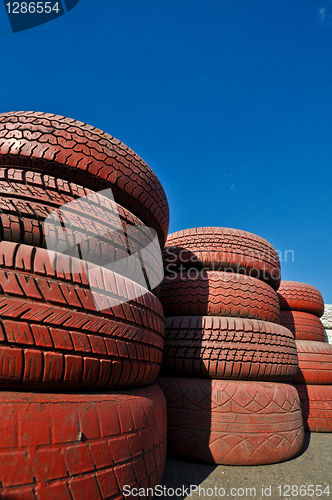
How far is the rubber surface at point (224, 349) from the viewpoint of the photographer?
73.8 inches

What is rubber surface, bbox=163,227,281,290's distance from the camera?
2.33 metres

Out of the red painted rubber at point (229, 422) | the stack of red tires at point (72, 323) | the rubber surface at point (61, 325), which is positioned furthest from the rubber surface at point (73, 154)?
the red painted rubber at point (229, 422)

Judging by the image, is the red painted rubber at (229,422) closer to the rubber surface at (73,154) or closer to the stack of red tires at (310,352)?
the stack of red tires at (310,352)

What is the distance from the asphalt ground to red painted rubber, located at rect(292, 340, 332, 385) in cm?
110

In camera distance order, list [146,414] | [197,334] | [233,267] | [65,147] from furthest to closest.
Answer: [233,267]
[197,334]
[65,147]
[146,414]

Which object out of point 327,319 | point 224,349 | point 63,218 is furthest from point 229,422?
point 327,319

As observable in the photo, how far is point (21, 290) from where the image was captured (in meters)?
0.82

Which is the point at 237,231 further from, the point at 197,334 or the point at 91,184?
the point at 91,184

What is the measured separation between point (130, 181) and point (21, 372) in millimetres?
973

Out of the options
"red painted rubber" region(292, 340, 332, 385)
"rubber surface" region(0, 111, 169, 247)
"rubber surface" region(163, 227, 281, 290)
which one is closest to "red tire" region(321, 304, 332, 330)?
"red painted rubber" region(292, 340, 332, 385)

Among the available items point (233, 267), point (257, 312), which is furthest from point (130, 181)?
point (257, 312)

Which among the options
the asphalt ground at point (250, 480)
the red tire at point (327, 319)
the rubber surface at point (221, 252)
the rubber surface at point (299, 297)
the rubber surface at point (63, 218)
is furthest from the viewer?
the red tire at point (327, 319)

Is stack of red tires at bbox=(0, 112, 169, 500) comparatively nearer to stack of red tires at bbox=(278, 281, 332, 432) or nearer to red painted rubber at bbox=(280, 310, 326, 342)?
stack of red tires at bbox=(278, 281, 332, 432)

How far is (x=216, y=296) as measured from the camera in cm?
214
